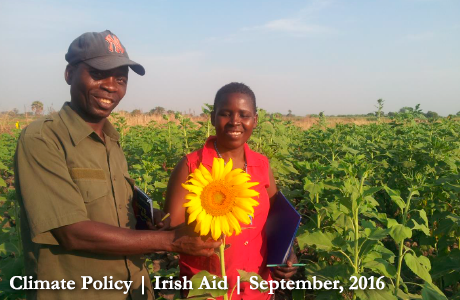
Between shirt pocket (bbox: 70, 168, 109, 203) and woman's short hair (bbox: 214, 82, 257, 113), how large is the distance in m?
0.81

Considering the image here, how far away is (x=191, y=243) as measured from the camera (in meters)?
1.43

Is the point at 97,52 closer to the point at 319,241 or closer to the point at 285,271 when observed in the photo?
the point at 285,271

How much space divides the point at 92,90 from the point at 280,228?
127 cm

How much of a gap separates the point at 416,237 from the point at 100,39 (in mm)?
4847

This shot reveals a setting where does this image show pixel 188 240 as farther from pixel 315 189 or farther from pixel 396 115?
pixel 396 115

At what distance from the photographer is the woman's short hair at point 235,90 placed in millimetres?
2072

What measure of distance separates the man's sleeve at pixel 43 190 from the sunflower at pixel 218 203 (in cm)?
52

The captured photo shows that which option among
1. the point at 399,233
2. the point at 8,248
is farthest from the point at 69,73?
the point at 399,233

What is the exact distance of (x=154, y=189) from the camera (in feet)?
14.9

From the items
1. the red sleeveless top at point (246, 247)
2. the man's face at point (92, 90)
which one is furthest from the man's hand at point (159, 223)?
the man's face at point (92, 90)

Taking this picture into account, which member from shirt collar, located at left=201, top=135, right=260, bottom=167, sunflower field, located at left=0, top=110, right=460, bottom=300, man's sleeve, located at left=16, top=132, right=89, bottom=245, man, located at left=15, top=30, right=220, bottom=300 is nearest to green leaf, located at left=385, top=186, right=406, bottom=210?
sunflower field, located at left=0, top=110, right=460, bottom=300

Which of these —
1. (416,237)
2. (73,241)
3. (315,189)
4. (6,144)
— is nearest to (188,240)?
(73,241)

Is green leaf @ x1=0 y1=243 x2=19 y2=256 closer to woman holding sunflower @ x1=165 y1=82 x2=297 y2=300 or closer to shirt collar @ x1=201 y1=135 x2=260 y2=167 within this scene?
woman holding sunflower @ x1=165 y1=82 x2=297 y2=300

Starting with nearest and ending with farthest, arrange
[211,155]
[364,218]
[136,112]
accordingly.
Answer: [211,155] < [364,218] < [136,112]
